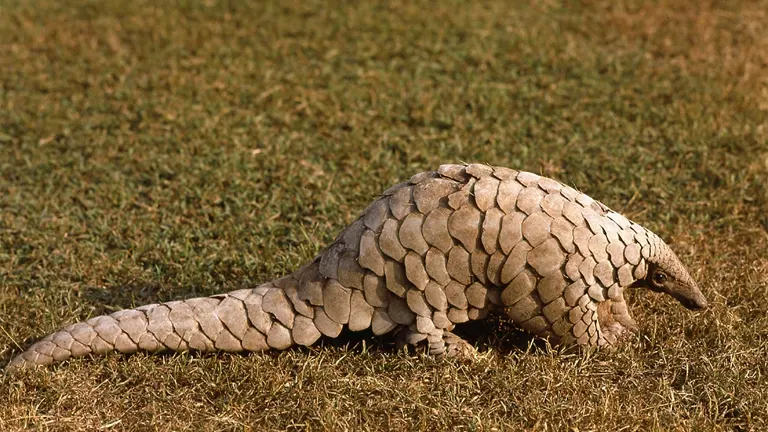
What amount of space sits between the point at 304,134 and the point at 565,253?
2855 mm

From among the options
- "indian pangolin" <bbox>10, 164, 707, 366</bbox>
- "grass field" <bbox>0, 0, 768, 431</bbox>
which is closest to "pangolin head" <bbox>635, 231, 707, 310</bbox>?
"indian pangolin" <bbox>10, 164, 707, 366</bbox>

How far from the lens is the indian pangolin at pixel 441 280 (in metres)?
3.54

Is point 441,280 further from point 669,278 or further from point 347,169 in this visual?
point 347,169

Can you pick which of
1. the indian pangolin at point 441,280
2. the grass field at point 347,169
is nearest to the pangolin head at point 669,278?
the indian pangolin at point 441,280

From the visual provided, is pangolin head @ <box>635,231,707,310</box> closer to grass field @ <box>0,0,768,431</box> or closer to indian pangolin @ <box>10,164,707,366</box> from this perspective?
indian pangolin @ <box>10,164,707,366</box>

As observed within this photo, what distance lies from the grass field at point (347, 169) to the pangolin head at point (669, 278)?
0.18 meters

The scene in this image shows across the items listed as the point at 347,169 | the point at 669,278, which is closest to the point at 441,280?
the point at 669,278

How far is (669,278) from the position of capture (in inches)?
150

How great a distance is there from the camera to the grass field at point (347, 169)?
3549 mm

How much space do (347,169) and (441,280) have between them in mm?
2113

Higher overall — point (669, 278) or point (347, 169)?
point (669, 278)

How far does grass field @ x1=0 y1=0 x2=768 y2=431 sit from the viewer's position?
140 inches

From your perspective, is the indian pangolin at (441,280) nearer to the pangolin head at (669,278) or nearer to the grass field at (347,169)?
the pangolin head at (669,278)

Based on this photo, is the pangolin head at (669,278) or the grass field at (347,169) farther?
the pangolin head at (669,278)
